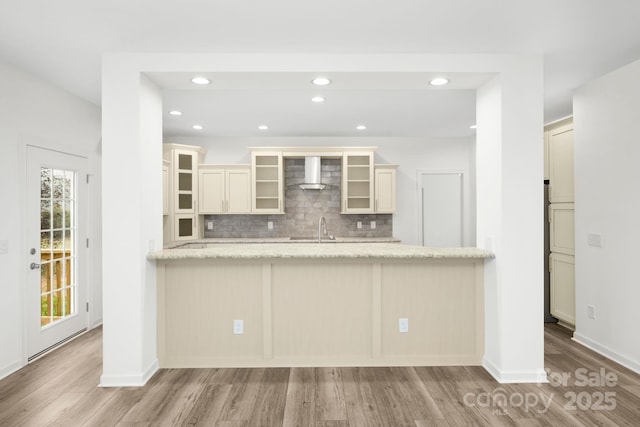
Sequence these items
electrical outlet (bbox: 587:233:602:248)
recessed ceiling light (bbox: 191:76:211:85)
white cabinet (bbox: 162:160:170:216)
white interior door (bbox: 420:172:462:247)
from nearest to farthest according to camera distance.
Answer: recessed ceiling light (bbox: 191:76:211:85) < electrical outlet (bbox: 587:233:602:248) < white cabinet (bbox: 162:160:170:216) < white interior door (bbox: 420:172:462:247)

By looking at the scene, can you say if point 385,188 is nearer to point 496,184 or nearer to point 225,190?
point 225,190

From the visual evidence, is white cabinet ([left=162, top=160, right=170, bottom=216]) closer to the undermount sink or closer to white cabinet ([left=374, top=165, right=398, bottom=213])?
the undermount sink

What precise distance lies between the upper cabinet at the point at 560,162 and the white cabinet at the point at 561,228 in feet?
0.29

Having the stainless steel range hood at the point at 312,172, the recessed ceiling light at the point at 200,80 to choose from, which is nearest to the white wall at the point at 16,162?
the recessed ceiling light at the point at 200,80

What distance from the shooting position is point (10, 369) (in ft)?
10.1

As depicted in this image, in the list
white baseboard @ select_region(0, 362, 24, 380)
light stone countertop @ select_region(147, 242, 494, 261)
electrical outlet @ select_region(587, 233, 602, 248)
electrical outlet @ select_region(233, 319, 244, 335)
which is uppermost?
electrical outlet @ select_region(587, 233, 602, 248)

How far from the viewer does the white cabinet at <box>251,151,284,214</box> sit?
5.78 meters

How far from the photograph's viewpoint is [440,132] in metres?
5.81

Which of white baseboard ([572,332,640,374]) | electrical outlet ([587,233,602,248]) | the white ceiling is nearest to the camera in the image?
the white ceiling

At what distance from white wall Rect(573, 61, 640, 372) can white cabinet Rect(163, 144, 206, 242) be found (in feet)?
16.1

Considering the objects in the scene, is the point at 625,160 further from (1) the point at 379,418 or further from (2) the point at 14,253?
(2) the point at 14,253

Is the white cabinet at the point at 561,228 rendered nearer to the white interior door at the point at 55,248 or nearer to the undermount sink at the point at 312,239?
the undermount sink at the point at 312,239

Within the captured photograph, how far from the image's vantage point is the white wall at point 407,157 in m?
6.12

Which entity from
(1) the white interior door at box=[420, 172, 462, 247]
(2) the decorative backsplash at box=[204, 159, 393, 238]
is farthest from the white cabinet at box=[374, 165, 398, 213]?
(1) the white interior door at box=[420, 172, 462, 247]
